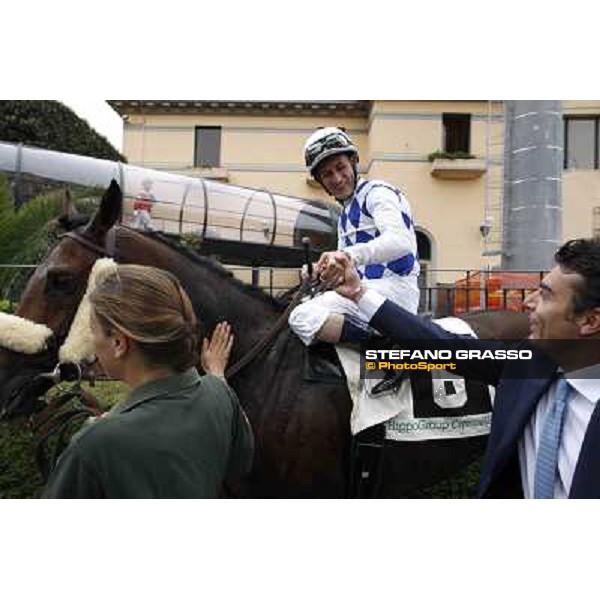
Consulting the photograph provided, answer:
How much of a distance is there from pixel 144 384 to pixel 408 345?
129 cm

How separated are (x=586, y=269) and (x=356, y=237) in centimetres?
121

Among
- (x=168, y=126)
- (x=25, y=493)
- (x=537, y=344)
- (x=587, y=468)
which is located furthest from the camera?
(x=168, y=126)

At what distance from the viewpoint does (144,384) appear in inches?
64.1

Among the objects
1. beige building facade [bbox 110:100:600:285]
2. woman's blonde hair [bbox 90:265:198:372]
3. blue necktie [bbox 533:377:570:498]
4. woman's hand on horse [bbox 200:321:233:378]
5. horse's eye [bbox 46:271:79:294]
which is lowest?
blue necktie [bbox 533:377:570:498]

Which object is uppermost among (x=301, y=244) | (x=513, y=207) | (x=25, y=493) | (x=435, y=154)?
(x=435, y=154)

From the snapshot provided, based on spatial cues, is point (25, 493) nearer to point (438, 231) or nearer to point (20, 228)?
point (20, 228)

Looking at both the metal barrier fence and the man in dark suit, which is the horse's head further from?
the man in dark suit

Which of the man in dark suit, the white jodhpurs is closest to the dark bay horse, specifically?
the white jodhpurs

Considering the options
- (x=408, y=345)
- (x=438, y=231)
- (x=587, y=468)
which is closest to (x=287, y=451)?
(x=408, y=345)

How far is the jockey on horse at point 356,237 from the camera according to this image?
2.89 meters

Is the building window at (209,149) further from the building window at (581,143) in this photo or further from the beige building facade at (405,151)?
the building window at (581,143)

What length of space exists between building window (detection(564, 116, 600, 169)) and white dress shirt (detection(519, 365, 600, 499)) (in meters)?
1.28

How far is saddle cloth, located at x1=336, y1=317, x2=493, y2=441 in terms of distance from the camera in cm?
289

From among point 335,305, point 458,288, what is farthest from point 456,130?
point 335,305
